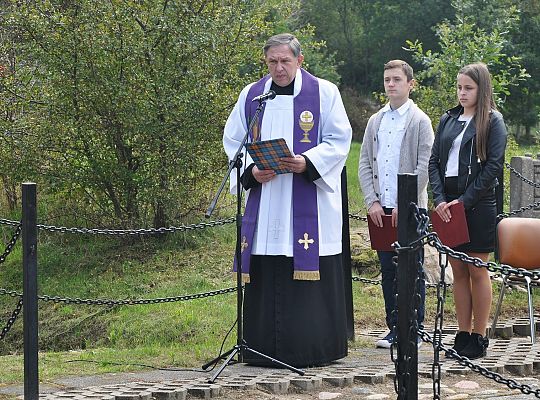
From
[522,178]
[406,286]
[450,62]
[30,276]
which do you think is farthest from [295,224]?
[450,62]

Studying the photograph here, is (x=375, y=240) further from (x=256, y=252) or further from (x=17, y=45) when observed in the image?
(x=17, y=45)

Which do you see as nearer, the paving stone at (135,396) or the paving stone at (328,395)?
the paving stone at (135,396)

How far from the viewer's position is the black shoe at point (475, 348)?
24.1 feet

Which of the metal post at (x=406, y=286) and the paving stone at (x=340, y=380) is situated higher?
the metal post at (x=406, y=286)

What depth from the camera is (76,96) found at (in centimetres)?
1191

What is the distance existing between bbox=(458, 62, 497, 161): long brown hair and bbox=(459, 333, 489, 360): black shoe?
1.24 m

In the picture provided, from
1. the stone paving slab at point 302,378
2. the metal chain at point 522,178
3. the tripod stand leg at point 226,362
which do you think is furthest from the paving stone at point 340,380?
the metal chain at point 522,178

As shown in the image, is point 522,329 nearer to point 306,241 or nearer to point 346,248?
point 346,248

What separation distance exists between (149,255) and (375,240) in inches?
199

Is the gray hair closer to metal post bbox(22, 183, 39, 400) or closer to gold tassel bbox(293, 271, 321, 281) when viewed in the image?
gold tassel bbox(293, 271, 321, 281)

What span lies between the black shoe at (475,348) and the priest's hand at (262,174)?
1.79 metres

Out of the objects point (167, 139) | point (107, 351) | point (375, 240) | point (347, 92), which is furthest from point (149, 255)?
point (347, 92)

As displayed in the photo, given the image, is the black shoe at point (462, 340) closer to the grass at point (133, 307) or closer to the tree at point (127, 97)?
the grass at point (133, 307)

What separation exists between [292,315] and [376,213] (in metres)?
1.03
